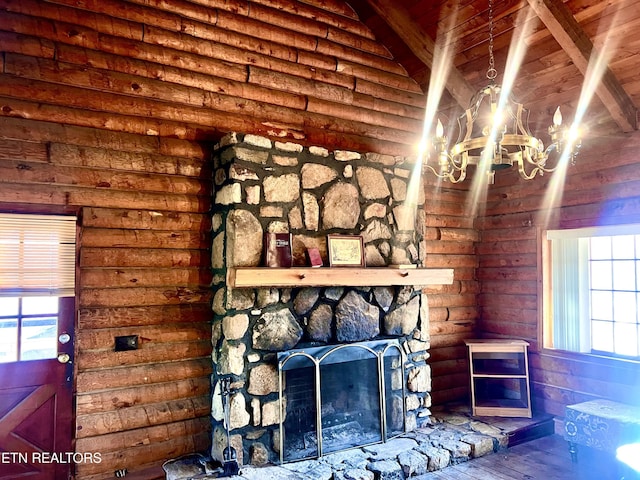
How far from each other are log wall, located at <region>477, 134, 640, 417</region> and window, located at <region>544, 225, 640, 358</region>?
0.12 m

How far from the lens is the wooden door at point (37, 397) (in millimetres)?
3150

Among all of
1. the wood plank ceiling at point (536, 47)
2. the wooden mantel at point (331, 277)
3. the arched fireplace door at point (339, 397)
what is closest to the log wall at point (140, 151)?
the wooden mantel at point (331, 277)

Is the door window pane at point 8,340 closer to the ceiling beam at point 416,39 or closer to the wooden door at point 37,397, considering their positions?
the wooden door at point 37,397

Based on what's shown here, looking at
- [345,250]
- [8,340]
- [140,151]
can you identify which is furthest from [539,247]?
[8,340]

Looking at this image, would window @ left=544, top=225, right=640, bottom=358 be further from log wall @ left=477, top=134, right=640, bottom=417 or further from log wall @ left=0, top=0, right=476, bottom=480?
log wall @ left=0, top=0, right=476, bottom=480

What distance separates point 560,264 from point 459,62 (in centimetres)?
234

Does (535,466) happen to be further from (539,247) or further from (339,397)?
(539,247)

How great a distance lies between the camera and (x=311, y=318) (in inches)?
153

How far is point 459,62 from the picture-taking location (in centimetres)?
475

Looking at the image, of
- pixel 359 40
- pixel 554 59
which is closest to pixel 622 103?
pixel 554 59

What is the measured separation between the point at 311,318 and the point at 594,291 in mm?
2914

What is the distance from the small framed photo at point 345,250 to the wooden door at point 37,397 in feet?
6.73

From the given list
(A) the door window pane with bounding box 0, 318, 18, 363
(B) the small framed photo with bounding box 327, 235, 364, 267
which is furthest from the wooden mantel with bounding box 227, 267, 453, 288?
(A) the door window pane with bounding box 0, 318, 18, 363

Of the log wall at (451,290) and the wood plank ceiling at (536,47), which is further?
the log wall at (451,290)
